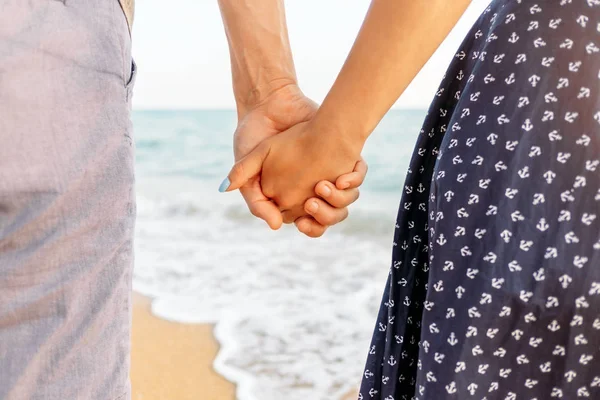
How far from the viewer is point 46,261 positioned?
68cm

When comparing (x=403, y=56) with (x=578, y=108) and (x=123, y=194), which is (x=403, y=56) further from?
(x=123, y=194)

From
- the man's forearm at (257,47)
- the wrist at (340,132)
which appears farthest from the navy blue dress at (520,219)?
the man's forearm at (257,47)

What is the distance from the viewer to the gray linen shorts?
657 millimetres

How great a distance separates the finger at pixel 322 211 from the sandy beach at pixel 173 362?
50.1 inches

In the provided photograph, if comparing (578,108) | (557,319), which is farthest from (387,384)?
(578,108)

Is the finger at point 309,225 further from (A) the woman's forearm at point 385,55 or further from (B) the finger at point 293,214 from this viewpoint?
(A) the woman's forearm at point 385,55

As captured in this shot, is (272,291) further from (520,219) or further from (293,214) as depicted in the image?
(520,219)

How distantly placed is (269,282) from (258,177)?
225 cm

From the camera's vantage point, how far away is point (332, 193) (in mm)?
1081

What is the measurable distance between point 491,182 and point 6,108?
1.65 feet

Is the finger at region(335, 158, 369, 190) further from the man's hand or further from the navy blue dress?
the navy blue dress

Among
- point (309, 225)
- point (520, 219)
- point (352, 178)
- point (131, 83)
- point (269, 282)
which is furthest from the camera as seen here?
point (269, 282)

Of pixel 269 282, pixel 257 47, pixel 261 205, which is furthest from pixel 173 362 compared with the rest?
pixel 257 47

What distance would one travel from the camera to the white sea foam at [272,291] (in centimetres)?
243
